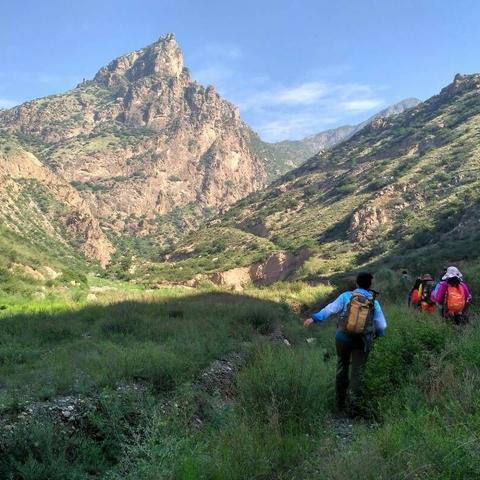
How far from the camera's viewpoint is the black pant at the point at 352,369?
21.2 feet

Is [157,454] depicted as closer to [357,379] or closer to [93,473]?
[93,473]

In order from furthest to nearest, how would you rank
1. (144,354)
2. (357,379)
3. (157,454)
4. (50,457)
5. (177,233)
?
1. (177,233)
2. (144,354)
3. (357,379)
4. (50,457)
5. (157,454)

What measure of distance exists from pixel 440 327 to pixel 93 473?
529 centimetres

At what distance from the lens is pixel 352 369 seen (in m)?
6.51

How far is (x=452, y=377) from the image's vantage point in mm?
5656

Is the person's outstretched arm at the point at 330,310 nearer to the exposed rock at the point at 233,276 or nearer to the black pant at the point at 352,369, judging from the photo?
the black pant at the point at 352,369

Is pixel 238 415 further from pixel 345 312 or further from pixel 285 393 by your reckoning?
pixel 345 312

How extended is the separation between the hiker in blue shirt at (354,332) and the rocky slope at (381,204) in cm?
2255

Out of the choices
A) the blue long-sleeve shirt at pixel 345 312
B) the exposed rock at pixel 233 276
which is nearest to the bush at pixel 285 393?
the blue long-sleeve shirt at pixel 345 312

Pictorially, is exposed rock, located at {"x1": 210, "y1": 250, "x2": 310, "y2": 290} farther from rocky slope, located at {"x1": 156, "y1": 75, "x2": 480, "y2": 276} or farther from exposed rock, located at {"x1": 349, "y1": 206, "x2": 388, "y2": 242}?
exposed rock, located at {"x1": 349, "y1": 206, "x2": 388, "y2": 242}

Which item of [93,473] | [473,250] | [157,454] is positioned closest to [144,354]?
[93,473]

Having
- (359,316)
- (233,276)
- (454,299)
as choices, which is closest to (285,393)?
(359,316)

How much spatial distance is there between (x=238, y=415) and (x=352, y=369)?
5.51 ft

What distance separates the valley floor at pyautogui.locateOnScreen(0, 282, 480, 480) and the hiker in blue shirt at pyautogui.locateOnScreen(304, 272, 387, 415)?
0.21 meters
